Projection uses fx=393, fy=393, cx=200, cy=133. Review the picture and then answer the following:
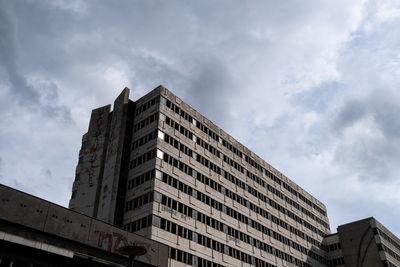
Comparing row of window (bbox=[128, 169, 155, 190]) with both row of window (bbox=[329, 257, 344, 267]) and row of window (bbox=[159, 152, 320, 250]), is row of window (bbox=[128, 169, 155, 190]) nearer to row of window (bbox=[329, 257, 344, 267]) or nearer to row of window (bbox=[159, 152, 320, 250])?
row of window (bbox=[159, 152, 320, 250])

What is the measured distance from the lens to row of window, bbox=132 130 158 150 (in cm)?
5778

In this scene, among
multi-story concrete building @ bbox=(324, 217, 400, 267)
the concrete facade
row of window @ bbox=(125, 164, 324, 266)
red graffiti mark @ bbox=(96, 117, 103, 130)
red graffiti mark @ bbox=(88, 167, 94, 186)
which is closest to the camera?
the concrete facade

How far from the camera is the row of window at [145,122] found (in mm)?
59750

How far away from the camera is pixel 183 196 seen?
5634 centimetres

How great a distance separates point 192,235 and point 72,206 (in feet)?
66.1

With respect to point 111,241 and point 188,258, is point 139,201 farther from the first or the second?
point 111,241

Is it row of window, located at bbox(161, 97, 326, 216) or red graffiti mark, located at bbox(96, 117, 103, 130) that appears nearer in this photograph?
row of window, located at bbox(161, 97, 326, 216)

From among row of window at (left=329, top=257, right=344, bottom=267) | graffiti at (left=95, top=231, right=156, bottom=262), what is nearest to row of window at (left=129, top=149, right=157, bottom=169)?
graffiti at (left=95, top=231, right=156, bottom=262)

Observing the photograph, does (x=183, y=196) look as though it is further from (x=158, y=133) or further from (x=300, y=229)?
(x=300, y=229)

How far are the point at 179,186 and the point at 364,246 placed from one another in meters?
49.8

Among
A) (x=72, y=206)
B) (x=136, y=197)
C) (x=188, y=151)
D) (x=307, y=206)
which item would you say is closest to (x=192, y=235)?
(x=136, y=197)

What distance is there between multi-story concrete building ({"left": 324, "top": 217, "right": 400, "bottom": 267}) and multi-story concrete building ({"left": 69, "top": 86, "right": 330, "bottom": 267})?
47.1ft

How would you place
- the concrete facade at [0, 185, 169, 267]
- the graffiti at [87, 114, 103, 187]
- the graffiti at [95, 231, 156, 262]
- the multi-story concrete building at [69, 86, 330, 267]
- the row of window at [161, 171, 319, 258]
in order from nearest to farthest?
the concrete facade at [0, 185, 169, 267] < the graffiti at [95, 231, 156, 262] < the multi-story concrete building at [69, 86, 330, 267] < the row of window at [161, 171, 319, 258] < the graffiti at [87, 114, 103, 187]

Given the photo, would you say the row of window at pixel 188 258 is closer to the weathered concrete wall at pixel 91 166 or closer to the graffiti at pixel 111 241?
the weathered concrete wall at pixel 91 166
